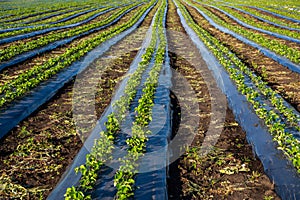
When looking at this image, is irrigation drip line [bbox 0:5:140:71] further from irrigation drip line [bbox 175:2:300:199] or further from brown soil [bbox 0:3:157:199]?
irrigation drip line [bbox 175:2:300:199]

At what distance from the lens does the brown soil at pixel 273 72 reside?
9.31 m

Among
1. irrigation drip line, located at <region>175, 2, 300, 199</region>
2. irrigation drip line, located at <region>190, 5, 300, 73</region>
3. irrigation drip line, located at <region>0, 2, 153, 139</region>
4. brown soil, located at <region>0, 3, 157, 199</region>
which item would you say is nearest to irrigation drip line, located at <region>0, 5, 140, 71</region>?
irrigation drip line, located at <region>0, 2, 153, 139</region>

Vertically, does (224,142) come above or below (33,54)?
below

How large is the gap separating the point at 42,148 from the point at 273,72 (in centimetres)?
850

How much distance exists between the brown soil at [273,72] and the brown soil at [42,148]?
5.17 meters

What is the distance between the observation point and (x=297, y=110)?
8078 millimetres

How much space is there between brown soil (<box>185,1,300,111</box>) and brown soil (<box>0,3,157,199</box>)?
517 centimetres

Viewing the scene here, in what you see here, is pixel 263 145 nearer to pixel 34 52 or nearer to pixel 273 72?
pixel 273 72

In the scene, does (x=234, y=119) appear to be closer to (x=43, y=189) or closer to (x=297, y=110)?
(x=297, y=110)

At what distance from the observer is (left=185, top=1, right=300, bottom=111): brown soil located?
9309 mm

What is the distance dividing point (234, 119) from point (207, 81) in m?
3.09

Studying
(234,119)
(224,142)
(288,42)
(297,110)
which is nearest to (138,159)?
(224,142)

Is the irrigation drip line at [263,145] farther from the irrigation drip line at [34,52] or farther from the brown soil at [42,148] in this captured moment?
the irrigation drip line at [34,52]

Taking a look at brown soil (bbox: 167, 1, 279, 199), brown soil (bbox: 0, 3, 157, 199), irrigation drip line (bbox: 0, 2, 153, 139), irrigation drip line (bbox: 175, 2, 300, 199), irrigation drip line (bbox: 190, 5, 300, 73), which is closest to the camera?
irrigation drip line (bbox: 175, 2, 300, 199)
